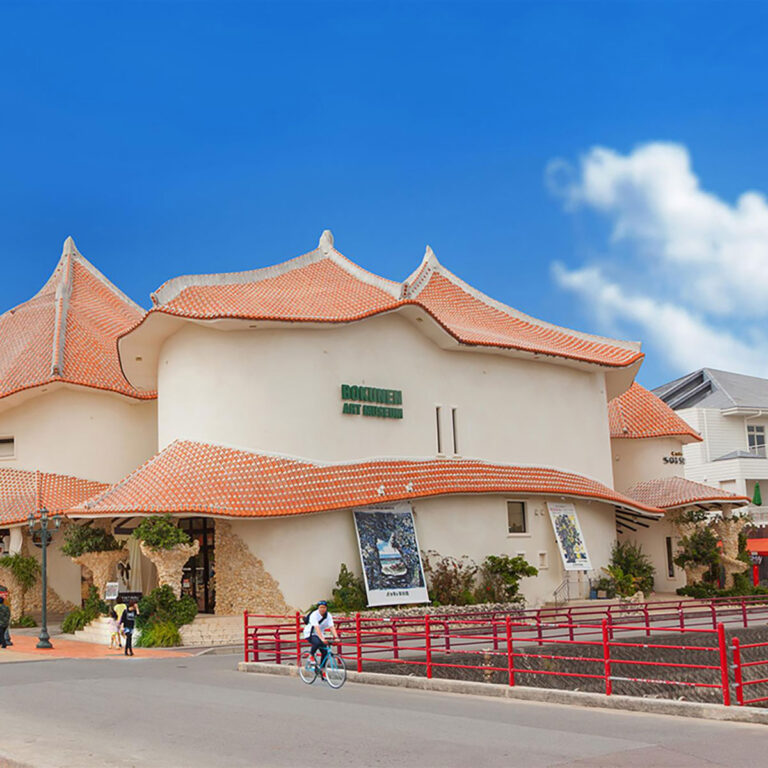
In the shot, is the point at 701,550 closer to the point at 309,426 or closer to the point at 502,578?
the point at 502,578

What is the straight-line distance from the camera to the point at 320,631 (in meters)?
17.4

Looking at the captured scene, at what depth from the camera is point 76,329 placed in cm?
4178

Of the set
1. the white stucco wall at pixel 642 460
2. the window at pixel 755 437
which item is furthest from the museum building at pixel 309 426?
the window at pixel 755 437

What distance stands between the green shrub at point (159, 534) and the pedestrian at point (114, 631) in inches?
95.0

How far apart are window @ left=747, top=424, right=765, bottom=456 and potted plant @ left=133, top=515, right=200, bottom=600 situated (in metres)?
37.2

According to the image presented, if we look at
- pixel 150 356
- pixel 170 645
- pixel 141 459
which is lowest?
pixel 170 645

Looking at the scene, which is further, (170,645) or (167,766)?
(170,645)

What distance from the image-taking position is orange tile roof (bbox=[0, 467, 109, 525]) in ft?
117

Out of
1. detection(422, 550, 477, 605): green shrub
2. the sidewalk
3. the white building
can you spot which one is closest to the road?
the sidewalk

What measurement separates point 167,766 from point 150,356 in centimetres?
2730

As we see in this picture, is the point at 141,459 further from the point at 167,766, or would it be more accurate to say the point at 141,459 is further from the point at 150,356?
the point at 167,766

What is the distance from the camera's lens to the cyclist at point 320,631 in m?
17.4

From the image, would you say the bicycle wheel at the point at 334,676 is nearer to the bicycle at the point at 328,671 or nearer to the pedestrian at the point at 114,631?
the bicycle at the point at 328,671

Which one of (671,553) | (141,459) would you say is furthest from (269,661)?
(671,553)
